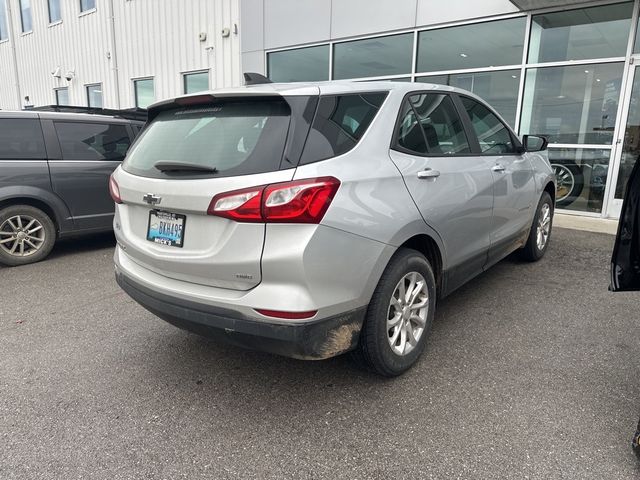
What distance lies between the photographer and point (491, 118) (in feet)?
13.2

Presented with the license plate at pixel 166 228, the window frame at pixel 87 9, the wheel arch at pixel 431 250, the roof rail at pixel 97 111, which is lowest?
the wheel arch at pixel 431 250

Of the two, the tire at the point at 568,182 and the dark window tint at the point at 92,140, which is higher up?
the dark window tint at the point at 92,140

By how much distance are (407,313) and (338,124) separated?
1169 mm

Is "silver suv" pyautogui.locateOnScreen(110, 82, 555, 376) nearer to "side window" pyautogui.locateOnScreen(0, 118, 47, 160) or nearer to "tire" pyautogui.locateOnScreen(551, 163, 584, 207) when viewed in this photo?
"side window" pyautogui.locateOnScreen(0, 118, 47, 160)

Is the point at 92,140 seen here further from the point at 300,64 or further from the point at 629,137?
the point at 629,137

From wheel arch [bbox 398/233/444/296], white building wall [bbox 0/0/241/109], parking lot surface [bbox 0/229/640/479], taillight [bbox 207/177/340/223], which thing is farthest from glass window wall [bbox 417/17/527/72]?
taillight [bbox 207/177/340/223]

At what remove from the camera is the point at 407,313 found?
2.73 meters

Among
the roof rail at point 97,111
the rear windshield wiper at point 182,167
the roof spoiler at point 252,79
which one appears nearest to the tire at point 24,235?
the roof rail at point 97,111

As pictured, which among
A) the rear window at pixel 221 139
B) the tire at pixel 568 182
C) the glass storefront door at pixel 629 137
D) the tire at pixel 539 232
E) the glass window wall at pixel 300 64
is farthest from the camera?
the glass window wall at pixel 300 64

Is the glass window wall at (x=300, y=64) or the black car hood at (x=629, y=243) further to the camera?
the glass window wall at (x=300, y=64)

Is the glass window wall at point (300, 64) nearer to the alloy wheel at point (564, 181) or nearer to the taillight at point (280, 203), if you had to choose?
the alloy wheel at point (564, 181)

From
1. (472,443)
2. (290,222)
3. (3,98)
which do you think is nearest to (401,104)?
(290,222)

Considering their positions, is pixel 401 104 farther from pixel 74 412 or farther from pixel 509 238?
pixel 74 412

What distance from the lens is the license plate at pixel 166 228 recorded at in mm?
2359
